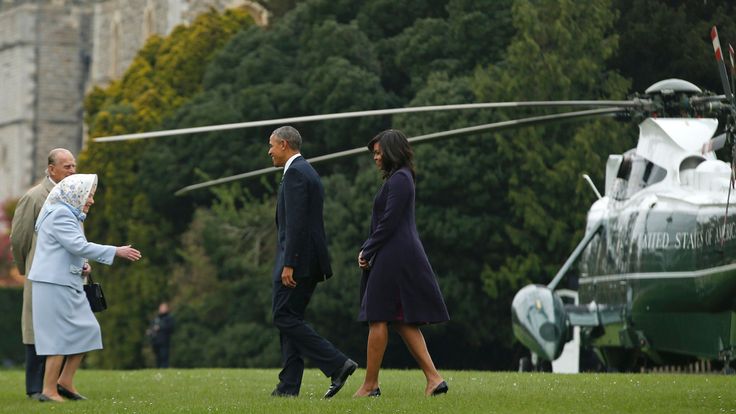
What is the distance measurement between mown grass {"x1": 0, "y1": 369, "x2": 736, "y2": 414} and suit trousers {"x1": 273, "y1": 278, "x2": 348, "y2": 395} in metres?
0.27

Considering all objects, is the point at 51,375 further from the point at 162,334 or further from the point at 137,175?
the point at 137,175

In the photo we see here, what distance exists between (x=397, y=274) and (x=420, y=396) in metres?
0.93

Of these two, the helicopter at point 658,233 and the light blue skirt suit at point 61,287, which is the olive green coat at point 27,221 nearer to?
the light blue skirt suit at point 61,287

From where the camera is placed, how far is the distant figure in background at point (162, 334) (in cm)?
3438

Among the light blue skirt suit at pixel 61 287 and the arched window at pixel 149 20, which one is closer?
the light blue skirt suit at pixel 61 287

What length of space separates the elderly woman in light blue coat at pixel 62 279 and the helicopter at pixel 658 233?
2.30 meters

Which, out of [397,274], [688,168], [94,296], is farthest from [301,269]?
[688,168]

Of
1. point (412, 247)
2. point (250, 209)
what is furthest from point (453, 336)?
point (412, 247)

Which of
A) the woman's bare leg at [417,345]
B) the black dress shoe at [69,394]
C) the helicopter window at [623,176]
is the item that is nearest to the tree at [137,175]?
the helicopter window at [623,176]

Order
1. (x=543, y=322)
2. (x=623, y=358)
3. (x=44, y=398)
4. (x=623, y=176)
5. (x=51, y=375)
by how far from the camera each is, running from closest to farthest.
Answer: (x=51, y=375)
(x=44, y=398)
(x=623, y=176)
(x=623, y=358)
(x=543, y=322)

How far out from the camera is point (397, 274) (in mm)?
10648

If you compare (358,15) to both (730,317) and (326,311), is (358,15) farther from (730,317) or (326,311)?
(730,317)

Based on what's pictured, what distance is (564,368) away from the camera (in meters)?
29.7

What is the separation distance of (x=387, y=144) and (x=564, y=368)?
19.5 meters
